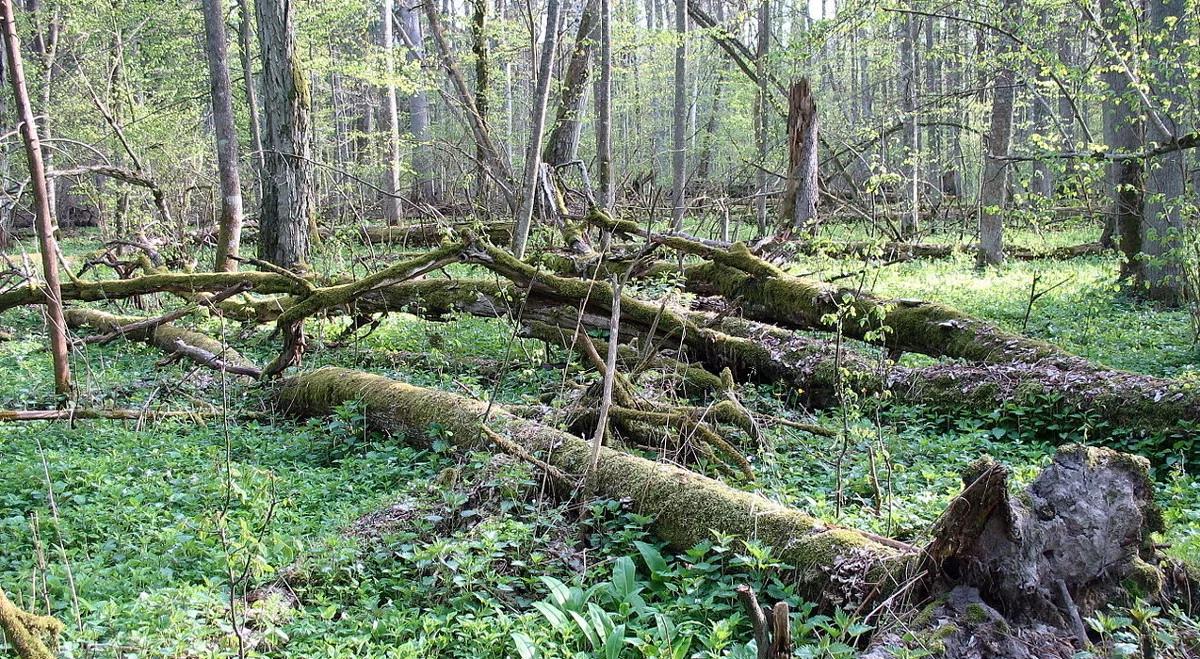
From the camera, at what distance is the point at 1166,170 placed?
32.8ft

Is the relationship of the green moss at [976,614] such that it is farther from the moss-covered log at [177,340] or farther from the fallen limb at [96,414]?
the moss-covered log at [177,340]

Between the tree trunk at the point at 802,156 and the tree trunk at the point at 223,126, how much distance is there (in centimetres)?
936

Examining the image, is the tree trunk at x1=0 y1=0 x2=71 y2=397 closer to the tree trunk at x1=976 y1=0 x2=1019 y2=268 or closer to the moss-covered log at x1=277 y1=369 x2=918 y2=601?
the moss-covered log at x1=277 y1=369 x2=918 y2=601

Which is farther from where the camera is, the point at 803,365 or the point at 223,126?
the point at 223,126

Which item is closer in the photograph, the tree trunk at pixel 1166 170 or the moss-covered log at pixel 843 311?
the moss-covered log at pixel 843 311

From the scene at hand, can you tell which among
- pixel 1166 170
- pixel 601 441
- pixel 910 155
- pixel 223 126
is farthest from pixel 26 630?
pixel 910 155

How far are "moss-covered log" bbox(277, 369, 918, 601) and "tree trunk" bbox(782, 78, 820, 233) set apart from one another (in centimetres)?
1069

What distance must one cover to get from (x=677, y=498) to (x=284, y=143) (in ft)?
30.7

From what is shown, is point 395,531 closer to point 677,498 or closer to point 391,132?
point 677,498

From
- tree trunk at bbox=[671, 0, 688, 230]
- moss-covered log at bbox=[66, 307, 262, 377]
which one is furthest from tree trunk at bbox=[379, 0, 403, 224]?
moss-covered log at bbox=[66, 307, 262, 377]

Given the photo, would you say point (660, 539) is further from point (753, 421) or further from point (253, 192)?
point (253, 192)

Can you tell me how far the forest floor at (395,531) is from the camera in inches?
123

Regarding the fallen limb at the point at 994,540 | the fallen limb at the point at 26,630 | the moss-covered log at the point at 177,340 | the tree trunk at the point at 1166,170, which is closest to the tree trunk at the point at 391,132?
the moss-covered log at the point at 177,340

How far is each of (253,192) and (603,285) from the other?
20.5 metres
